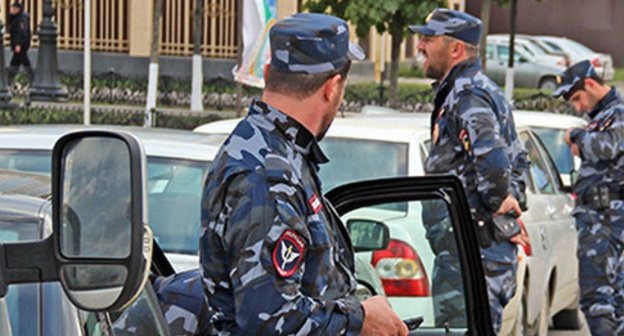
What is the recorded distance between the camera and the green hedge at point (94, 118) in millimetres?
20188

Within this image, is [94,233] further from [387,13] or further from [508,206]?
[387,13]


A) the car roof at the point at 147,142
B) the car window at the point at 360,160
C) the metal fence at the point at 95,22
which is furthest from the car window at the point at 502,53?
the car roof at the point at 147,142

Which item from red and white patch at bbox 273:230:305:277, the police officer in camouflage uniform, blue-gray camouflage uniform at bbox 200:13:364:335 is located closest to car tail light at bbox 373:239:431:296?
the police officer in camouflage uniform

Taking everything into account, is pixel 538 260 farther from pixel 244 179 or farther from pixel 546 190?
pixel 244 179

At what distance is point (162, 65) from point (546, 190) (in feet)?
83.5

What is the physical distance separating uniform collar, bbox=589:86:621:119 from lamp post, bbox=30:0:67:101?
15.1m

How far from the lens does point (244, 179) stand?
9.52 ft

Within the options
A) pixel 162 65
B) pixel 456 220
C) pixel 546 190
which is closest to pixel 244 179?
pixel 456 220

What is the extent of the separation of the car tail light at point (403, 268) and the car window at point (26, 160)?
178 centimetres

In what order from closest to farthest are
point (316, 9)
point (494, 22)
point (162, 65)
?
point (316, 9)
point (162, 65)
point (494, 22)

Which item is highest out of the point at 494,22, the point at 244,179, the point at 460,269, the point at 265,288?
the point at 244,179

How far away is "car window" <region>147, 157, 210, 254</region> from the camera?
5.85 m

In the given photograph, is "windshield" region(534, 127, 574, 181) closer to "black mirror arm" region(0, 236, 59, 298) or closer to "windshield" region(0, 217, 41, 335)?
"windshield" region(0, 217, 41, 335)

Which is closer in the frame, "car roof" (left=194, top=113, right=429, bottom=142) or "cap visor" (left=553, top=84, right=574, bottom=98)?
"car roof" (left=194, top=113, right=429, bottom=142)
